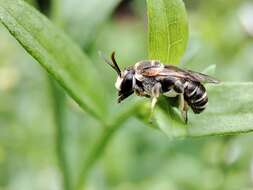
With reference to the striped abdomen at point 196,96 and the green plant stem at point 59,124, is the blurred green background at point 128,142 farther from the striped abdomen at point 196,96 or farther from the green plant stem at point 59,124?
the striped abdomen at point 196,96

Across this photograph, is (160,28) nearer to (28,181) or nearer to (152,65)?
(152,65)

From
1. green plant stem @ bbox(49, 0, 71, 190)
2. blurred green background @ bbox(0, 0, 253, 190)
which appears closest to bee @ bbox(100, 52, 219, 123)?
green plant stem @ bbox(49, 0, 71, 190)

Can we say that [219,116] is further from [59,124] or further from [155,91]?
[59,124]

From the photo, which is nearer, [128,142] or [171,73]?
[171,73]

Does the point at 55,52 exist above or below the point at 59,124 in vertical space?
above

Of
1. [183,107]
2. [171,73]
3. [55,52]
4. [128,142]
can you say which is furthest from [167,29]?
[128,142]

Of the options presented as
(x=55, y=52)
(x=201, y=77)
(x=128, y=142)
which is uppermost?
(x=55, y=52)
